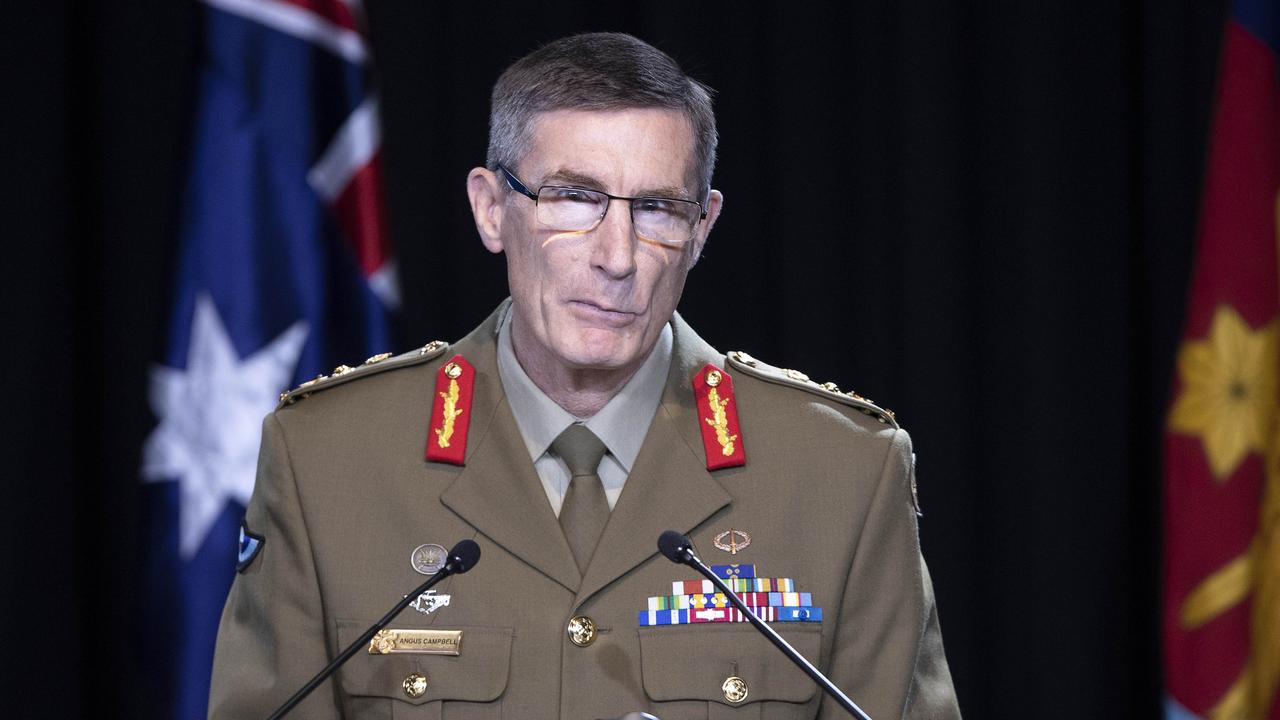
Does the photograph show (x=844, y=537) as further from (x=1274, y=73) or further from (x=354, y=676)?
(x=1274, y=73)

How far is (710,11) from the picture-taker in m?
2.78

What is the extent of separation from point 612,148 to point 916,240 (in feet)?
4.10

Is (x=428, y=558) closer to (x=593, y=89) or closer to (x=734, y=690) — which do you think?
(x=734, y=690)

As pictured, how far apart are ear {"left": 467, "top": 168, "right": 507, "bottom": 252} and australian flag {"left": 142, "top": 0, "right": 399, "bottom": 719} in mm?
871

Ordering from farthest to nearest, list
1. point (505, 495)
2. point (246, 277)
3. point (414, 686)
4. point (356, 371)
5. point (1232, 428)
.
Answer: point (1232, 428) → point (246, 277) → point (356, 371) → point (505, 495) → point (414, 686)

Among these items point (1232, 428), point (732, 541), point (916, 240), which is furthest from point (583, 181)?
point (1232, 428)

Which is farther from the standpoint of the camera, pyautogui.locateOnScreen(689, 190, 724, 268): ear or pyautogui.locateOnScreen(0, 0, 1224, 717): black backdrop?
pyautogui.locateOnScreen(0, 0, 1224, 717): black backdrop

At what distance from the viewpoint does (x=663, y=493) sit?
175 centimetres

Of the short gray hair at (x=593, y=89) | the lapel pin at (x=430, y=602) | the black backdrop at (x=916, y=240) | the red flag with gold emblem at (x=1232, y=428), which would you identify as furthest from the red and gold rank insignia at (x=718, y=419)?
the red flag with gold emblem at (x=1232, y=428)

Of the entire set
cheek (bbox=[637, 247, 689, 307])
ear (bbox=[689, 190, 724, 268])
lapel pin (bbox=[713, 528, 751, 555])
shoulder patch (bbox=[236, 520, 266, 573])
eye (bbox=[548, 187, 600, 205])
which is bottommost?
shoulder patch (bbox=[236, 520, 266, 573])

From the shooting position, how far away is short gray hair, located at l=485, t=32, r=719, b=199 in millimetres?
1662

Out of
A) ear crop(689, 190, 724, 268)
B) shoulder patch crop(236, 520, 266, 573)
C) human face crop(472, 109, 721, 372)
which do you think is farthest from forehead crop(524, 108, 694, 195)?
shoulder patch crop(236, 520, 266, 573)

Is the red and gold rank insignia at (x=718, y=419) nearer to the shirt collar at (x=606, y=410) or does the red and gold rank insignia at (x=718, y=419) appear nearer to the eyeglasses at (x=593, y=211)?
the shirt collar at (x=606, y=410)

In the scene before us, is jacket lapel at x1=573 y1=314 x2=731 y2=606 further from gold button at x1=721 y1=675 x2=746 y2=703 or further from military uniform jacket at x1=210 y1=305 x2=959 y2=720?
gold button at x1=721 y1=675 x2=746 y2=703
